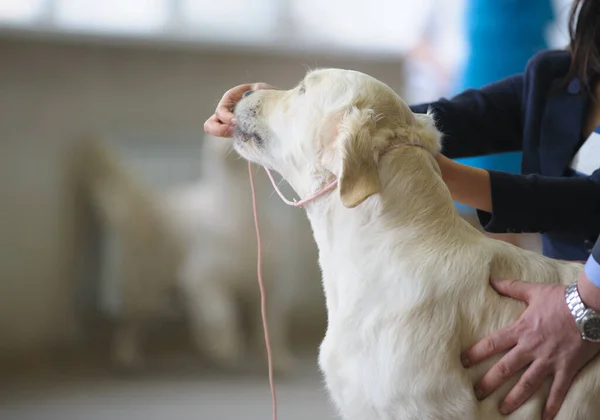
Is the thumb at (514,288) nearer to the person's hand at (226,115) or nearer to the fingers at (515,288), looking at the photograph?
the fingers at (515,288)

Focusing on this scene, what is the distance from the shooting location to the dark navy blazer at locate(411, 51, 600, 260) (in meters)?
1.19

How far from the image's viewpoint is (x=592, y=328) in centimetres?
92

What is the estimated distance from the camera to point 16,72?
107 inches

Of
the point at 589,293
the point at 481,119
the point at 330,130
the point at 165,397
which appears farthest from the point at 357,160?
the point at 165,397

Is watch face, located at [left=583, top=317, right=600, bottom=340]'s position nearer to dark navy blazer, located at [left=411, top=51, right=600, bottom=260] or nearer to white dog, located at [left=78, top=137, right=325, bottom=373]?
dark navy blazer, located at [left=411, top=51, right=600, bottom=260]

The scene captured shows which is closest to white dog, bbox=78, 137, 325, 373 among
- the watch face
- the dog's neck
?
the dog's neck

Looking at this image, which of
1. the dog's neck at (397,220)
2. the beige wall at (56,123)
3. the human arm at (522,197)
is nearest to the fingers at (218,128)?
the dog's neck at (397,220)

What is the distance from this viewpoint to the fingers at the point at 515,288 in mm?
967

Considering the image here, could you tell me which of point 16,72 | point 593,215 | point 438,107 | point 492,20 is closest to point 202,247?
point 16,72

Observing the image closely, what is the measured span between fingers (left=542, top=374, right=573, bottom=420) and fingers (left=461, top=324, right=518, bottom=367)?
7cm

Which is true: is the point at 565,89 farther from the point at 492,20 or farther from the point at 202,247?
the point at 202,247

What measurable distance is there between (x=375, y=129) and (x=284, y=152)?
16 cm

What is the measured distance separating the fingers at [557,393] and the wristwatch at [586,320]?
6 centimetres

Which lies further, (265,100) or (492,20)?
(492,20)
